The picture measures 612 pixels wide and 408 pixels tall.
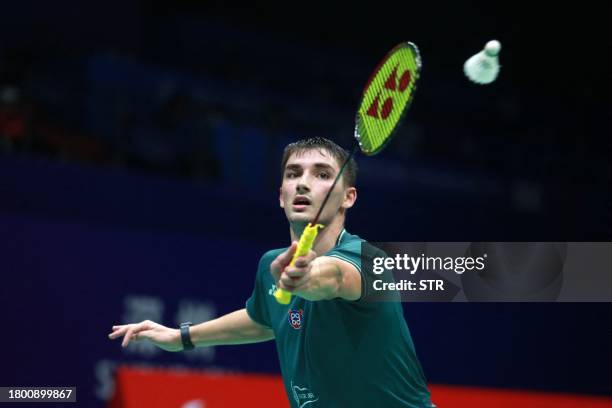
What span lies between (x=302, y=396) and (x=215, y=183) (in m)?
4.80

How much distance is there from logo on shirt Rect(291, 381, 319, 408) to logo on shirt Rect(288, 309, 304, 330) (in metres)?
0.25

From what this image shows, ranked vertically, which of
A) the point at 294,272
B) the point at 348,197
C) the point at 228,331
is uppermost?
the point at 348,197

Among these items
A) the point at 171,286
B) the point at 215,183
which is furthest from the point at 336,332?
the point at 215,183

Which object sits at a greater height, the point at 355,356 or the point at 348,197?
the point at 348,197

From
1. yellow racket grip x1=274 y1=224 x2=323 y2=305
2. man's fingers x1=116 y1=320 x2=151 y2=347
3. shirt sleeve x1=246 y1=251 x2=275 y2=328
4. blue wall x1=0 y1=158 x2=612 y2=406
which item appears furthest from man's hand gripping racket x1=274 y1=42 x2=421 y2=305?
blue wall x1=0 y1=158 x2=612 y2=406

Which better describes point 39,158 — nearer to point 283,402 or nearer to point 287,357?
point 283,402

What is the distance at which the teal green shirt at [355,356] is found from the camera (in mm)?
3783

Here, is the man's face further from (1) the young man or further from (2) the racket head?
(2) the racket head

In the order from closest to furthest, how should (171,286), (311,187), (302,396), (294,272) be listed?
1. (294,272)
2. (311,187)
3. (302,396)
4. (171,286)

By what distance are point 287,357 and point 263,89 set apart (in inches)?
300

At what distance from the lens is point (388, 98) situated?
144 inches

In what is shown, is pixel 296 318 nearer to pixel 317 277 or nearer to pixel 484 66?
pixel 317 277

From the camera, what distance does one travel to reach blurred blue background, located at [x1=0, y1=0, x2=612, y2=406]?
23.8 feet

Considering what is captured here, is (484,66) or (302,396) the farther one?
(302,396)
